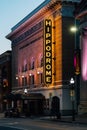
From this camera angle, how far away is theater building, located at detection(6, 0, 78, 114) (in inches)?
2982

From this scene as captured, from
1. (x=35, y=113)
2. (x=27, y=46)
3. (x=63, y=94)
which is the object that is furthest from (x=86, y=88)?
(x=27, y=46)

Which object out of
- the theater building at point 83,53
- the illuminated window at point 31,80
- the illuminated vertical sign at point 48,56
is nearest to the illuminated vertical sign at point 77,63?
the theater building at point 83,53

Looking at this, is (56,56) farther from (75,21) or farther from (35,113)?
(35,113)

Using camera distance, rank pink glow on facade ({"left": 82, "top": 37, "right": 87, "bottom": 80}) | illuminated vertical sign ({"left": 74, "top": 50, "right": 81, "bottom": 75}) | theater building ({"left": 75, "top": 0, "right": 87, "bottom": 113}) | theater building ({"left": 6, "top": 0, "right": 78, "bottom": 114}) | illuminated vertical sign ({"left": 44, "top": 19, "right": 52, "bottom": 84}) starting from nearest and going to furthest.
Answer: theater building ({"left": 75, "top": 0, "right": 87, "bottom": 113}) → pink glow on facade ({"left": 82, "top": 37, "right": 87, "bottom": 80}) → illuminated vertical sign ({"left": 74, "top": 50, "right": 81, "bottom": 75}) → theater building ({"left": 6, "top": 0, "right": 78, "bottom": 114}) → illuminated vertical sign ({"left": 44, "top": 19, "right": 52, "bottom": 84})

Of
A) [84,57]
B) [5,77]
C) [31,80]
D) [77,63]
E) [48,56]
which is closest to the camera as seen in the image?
[84,57]

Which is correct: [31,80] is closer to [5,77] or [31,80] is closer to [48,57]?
[48,57]

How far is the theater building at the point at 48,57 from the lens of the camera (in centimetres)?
7575

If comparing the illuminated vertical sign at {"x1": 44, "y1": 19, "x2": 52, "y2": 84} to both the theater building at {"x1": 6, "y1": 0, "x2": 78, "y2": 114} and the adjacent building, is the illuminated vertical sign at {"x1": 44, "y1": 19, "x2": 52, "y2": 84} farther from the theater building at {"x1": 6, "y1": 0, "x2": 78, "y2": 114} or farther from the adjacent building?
the adjacent building

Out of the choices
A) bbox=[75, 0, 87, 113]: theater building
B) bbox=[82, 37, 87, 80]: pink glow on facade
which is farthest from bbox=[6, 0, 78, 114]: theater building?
bbox=[82, 37, 87, 80]: pink glow on facade

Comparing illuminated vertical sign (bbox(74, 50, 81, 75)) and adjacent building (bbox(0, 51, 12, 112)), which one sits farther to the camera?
adjacent building (bbox(0, 51, 12, 112))

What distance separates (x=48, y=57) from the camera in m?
78.0

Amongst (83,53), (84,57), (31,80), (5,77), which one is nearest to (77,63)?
(84,57)

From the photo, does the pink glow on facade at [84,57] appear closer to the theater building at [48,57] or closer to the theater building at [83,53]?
the theater building at [83,53]

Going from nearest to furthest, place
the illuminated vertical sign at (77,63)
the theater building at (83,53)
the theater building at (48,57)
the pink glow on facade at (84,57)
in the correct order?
the theater building at (83,53) < the pink glow on facade at (84,57) < the illuminated vertical sign at (77,63) < the theater building at (48,57)
